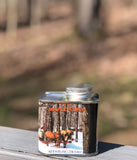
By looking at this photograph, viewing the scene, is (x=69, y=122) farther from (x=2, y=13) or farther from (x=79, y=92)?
(x=2, y=13)

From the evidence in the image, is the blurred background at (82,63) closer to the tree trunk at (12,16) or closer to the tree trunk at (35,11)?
the tree trunk at (12,16)

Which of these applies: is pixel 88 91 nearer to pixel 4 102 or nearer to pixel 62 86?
pixel 4 102

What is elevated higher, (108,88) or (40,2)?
(40,2)

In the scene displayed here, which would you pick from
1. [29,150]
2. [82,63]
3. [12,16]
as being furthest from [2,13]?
[29,150]

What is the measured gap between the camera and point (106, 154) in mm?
1502

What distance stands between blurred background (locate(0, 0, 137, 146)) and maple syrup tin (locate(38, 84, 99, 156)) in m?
3.38

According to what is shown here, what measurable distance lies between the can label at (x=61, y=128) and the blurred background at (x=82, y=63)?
133 inches

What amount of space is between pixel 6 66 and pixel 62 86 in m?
2.71

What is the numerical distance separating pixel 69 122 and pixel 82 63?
796cm

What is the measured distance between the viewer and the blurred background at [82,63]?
5.87m

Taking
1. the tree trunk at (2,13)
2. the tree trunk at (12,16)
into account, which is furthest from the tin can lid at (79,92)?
the tree trunk at (2,13)

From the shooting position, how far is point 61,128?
4.70ft

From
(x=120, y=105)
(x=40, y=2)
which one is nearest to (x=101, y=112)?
(x=120, y=105)

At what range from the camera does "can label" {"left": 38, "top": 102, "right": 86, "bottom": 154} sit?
1421 mm
